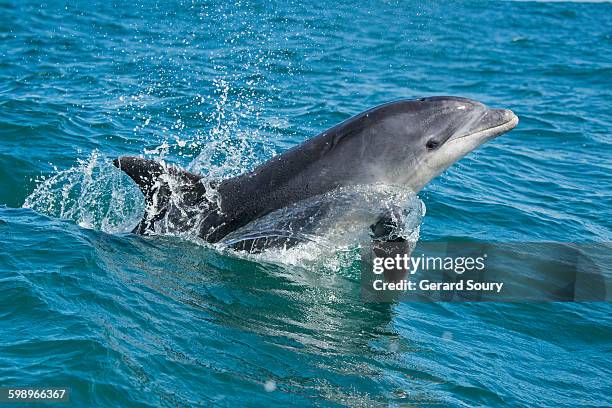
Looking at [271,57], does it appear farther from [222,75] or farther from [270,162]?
[270,162]

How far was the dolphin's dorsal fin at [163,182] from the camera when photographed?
10211 millimetres

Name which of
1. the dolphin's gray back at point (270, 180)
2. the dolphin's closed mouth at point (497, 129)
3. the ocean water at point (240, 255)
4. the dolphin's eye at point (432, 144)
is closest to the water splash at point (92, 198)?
the ocean water at point (240, 255)

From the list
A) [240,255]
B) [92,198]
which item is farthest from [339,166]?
[92,198]

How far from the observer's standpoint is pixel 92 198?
12.8 meters

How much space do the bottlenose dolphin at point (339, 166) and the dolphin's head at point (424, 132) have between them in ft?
0.04

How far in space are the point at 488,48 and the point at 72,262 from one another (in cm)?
2634

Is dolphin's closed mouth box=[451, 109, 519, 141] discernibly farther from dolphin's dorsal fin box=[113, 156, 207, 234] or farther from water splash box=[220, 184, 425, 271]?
dolphin's dorsal fin box=[113, 156, 207, 234]

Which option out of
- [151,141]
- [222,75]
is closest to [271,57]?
[222,75]

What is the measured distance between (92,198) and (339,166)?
179 inches

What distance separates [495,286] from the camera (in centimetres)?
1170

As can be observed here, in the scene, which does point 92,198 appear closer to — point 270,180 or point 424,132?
point 270,180

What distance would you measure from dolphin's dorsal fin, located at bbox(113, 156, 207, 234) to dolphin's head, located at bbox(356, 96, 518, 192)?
226 centimetres

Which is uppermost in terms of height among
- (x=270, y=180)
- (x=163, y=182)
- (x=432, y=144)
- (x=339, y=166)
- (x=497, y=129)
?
(x=497, y=129)

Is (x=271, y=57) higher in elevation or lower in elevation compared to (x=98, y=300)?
higher
